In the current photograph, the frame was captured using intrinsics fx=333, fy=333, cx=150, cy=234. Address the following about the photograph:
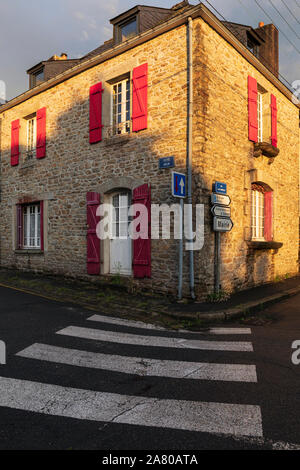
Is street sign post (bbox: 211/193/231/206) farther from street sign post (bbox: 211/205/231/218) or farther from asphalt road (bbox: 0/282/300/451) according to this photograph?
asphalt road (bbox: 0/282/300/451)

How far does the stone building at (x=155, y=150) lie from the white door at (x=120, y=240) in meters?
0.04

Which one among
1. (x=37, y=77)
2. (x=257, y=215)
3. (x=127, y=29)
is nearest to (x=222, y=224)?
(x=257, y=215)

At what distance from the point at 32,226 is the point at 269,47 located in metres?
9.66

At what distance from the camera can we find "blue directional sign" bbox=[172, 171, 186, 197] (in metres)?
6.55

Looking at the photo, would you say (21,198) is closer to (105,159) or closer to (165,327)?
(105,159)

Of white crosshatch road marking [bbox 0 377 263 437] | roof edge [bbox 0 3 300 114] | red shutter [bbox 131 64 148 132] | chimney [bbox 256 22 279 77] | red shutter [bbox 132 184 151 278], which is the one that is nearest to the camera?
white crosshatch road marking [bbox 0 377 263 437]

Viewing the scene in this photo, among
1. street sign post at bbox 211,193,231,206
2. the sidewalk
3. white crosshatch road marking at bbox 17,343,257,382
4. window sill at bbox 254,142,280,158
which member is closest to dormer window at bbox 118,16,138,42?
window sill at bbox 254,142,280,158

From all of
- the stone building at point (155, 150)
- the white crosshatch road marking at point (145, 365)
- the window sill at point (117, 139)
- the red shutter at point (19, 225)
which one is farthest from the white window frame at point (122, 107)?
the white crosshatch road marking at point (145, 365)

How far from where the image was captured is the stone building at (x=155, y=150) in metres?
7.21

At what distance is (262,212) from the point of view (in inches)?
394

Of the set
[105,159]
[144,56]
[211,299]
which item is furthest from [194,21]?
[211,299]

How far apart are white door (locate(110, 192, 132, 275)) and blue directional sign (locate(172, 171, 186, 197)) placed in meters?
2.18

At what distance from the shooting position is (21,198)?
11.4 meters
